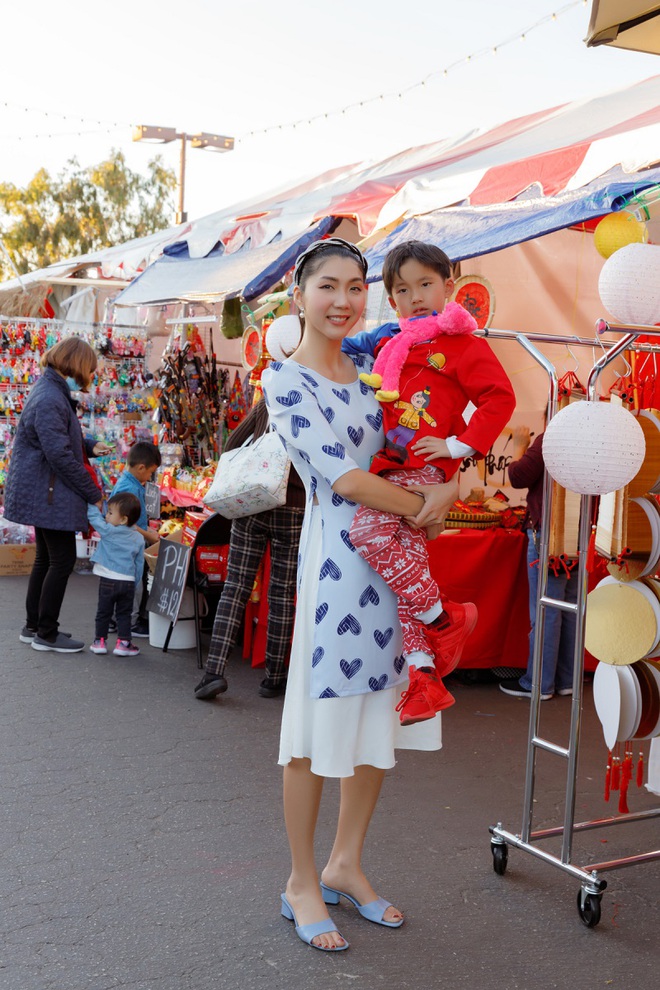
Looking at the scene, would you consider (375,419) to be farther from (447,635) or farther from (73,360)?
(73,360)

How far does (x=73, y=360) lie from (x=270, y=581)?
6.16 feet

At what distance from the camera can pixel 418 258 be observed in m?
2.84

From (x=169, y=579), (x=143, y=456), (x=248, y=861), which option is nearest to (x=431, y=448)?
(x=248, y=861)

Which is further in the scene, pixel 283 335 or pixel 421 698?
pixel 283 335

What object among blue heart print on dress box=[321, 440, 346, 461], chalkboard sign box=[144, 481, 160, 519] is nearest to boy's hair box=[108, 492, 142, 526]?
chalkboard sign box=[144, 481, 160, 519]

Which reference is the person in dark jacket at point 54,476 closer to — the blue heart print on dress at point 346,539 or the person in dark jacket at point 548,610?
the person in dark jacket at point 548,610

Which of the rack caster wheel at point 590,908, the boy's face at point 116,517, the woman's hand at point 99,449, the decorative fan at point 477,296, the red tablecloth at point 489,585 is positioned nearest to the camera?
the rack caster wheel at point 590,908

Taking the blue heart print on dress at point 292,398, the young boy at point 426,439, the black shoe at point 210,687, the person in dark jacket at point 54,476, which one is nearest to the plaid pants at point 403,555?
the young boy at point 426,439

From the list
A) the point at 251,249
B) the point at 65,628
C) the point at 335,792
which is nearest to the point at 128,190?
the point at 251,249

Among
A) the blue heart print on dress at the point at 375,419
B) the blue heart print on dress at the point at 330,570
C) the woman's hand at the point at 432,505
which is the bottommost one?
the blue heart print on dress at the point at 330,570

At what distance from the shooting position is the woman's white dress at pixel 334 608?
2.71m

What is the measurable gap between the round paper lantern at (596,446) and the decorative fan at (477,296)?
313 cm

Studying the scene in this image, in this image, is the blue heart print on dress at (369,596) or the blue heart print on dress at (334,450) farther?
the blue heart print on dress at (369,596)

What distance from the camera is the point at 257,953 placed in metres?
2.79
